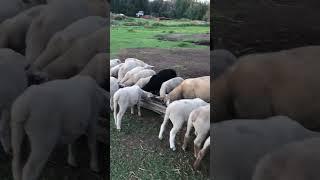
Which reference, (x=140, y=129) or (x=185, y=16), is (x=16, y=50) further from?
(x=185, y=16)

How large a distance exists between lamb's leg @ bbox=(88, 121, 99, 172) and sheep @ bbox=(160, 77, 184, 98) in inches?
14.1

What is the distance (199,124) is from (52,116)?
54 centimetres

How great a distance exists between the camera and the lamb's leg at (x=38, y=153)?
1532 mm

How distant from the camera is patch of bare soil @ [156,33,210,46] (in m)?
1.15

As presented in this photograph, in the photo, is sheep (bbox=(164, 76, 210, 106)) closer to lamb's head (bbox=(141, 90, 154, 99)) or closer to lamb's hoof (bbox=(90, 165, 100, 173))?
lamb's head (bbox=(141, 90, 154, 99))

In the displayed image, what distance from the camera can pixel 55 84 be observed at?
5.10ft

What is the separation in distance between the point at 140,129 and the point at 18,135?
0.44 m

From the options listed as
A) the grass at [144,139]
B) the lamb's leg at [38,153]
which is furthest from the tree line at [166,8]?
the lamb's leg at [38,153]

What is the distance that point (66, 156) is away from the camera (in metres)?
1.63

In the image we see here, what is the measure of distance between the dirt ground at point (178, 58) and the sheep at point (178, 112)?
0.06 meters

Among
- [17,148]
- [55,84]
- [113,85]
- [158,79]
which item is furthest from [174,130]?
[17,148]

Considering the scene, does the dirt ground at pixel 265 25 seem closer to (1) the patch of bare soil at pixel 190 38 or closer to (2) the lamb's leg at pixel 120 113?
(1) the patch of bare soil at pixel 190 38

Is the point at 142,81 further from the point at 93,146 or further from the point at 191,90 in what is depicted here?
the point at 93,146

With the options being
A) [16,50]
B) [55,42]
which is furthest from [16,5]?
[55,42]
